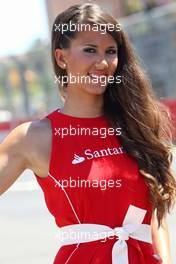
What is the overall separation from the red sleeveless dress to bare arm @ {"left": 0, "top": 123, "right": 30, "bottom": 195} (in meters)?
0.09

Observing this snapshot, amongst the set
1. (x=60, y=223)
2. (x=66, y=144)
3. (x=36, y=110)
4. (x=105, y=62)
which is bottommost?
(x=36, y=110)

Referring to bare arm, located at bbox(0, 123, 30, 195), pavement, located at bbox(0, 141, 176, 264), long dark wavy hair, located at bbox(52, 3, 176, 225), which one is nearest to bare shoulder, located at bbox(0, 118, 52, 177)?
bare arm, located at bbox(0, 123, 30, 195)

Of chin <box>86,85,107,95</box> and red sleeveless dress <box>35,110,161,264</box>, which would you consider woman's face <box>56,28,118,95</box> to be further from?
red sleeveless dress <box>35,110,161,264</box>

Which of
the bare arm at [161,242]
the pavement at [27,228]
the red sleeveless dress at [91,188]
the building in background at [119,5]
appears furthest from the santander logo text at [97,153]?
the building in background at [119,5]

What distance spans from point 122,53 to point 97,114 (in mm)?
250

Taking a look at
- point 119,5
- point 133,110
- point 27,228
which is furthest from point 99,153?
point 119,5

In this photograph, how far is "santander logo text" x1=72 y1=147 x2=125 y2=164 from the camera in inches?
104

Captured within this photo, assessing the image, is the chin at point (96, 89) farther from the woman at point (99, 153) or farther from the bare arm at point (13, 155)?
the bare arm at point (13, 155)

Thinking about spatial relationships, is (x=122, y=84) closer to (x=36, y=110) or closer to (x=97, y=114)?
(x=97, y=114)

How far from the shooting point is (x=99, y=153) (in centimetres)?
268

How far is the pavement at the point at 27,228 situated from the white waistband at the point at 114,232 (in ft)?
9.25

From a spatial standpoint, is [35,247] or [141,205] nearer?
[141,205]

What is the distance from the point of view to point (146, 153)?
2.77 m

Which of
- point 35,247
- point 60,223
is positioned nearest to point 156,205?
point 60,223
